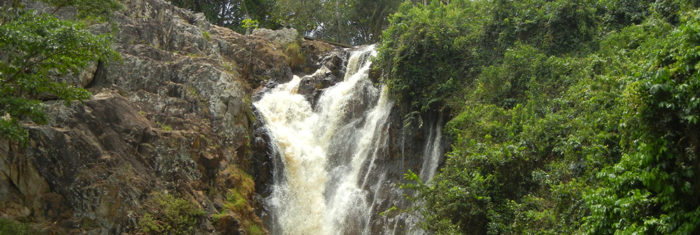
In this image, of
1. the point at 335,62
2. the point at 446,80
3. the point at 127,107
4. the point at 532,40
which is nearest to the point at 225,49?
the point at 335,62

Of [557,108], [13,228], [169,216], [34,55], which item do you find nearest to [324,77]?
[169,216]

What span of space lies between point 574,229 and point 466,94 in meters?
8.29

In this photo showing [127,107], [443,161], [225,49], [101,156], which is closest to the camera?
[101,156]

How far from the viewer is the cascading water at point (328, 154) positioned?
60.8ft

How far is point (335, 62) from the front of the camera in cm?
2727

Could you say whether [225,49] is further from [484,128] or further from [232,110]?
[484,128]

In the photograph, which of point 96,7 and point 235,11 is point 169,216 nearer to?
point 96,7

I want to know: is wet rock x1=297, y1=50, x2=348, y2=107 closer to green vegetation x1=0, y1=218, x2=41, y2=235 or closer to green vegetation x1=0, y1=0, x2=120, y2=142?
green vegetation x1=0, y1=0, x2=120, y2=142

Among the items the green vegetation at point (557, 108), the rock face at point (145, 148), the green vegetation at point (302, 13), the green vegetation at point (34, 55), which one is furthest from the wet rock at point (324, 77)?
the green vegetation at point (34, 55)

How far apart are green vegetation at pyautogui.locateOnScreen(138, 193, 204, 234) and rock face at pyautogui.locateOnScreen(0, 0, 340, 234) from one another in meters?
0.04

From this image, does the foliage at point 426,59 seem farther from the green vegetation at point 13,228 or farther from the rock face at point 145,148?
the green vegetation at point 13,228

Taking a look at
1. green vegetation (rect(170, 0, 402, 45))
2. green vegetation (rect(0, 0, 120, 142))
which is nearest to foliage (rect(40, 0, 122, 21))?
green vegetation (rect(0, 0, 120, 142))

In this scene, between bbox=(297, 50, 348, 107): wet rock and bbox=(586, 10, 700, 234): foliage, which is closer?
bbox=(586, 10, 700, 234): foliage

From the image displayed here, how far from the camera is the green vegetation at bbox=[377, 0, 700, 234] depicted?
320 inches
